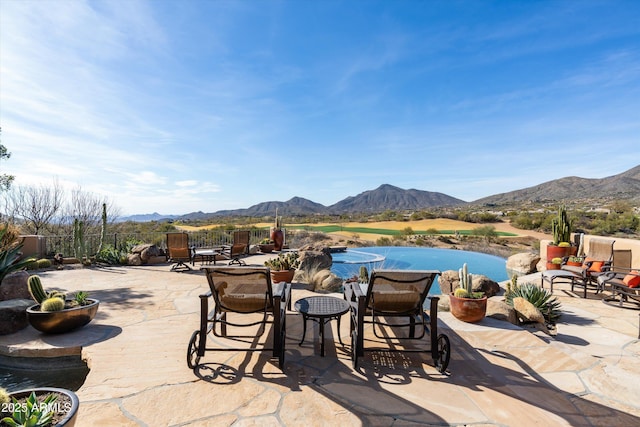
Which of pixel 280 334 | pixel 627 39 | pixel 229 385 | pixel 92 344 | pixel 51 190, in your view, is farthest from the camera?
pixel 51 190

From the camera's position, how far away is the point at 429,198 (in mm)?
84188

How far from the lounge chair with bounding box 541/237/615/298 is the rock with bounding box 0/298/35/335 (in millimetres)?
8361

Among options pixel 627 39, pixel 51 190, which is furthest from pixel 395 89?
pixel 51 190

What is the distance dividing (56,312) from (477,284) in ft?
23.1

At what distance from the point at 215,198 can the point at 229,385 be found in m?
25.3

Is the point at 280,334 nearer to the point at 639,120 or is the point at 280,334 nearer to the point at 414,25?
the point at 414,25

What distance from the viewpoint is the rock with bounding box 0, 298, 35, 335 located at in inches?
135

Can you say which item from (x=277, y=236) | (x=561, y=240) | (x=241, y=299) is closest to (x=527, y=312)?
(x=241, y=299)

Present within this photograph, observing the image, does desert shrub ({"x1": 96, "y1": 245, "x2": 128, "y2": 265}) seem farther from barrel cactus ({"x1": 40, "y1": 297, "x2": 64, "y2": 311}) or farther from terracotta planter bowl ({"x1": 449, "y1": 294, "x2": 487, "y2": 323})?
terracotta planter bowl ({"x1": 449, "y1": 294, "x2": 487, "y2": 323})

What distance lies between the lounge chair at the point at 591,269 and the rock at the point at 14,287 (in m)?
9.09

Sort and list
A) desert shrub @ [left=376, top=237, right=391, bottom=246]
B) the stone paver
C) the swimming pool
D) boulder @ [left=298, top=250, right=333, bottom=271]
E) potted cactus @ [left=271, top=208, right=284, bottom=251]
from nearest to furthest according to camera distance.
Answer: the stone paver < boulder @ [left=298, top=250, right=333, bottom=271] < the swimming pool < potted cactus @ [left=271, top=208, right=284, bottom=251] < desert shrub @ [left=376, top=237, right=391, bottom=246]

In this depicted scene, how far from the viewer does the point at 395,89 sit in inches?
457

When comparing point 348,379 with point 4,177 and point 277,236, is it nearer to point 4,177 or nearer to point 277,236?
point 277,236

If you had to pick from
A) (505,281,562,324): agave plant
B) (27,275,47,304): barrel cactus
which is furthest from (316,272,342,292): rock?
(27,275,47,304): barrel cactus
